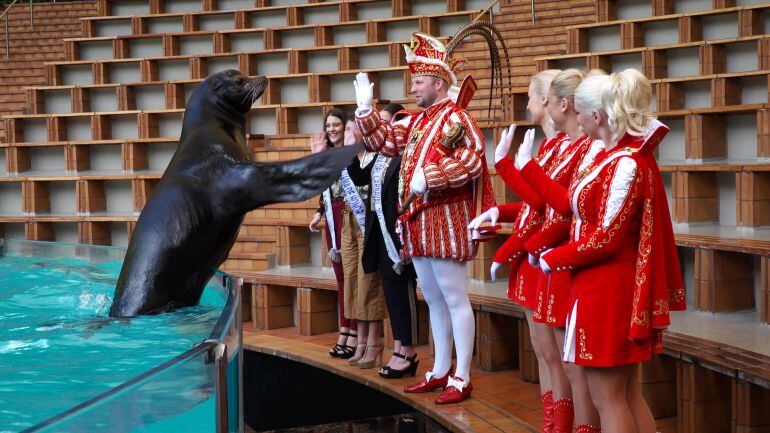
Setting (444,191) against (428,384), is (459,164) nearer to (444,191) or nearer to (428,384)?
(444,191)

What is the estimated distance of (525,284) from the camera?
2.95 meters

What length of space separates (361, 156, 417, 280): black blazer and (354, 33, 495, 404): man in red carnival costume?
25cm

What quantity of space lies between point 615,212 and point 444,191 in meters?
1.28

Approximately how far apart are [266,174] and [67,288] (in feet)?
3.73

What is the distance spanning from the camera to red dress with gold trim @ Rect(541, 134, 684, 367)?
2238 mm

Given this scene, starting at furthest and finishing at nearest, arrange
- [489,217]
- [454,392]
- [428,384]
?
[428,384] → [454,392] → [489,217]

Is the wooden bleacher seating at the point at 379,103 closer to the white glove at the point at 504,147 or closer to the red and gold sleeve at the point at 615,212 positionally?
the red and gold sleeve at the point at 615,212

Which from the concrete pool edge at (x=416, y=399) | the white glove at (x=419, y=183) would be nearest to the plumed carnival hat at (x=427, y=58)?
the white glove at (x=419, y=183)

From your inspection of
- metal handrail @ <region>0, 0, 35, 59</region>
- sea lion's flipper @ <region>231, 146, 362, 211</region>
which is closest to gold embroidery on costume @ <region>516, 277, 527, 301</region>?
sea lion's flipper @ <region>231, 146, 362, 211</region>

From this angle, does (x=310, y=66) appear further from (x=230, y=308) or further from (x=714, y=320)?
(x=230, y=308)

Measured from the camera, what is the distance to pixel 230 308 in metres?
2.09

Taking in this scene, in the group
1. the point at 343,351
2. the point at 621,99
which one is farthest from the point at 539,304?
the point at 343,351

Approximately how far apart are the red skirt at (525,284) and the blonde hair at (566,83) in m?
0.54

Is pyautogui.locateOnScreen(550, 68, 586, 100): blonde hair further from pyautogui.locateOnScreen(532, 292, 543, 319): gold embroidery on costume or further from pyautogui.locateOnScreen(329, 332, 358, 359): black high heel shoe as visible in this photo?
pyautogui.locateOnScreen(329, 332, 358, 359): black high heel shoe
